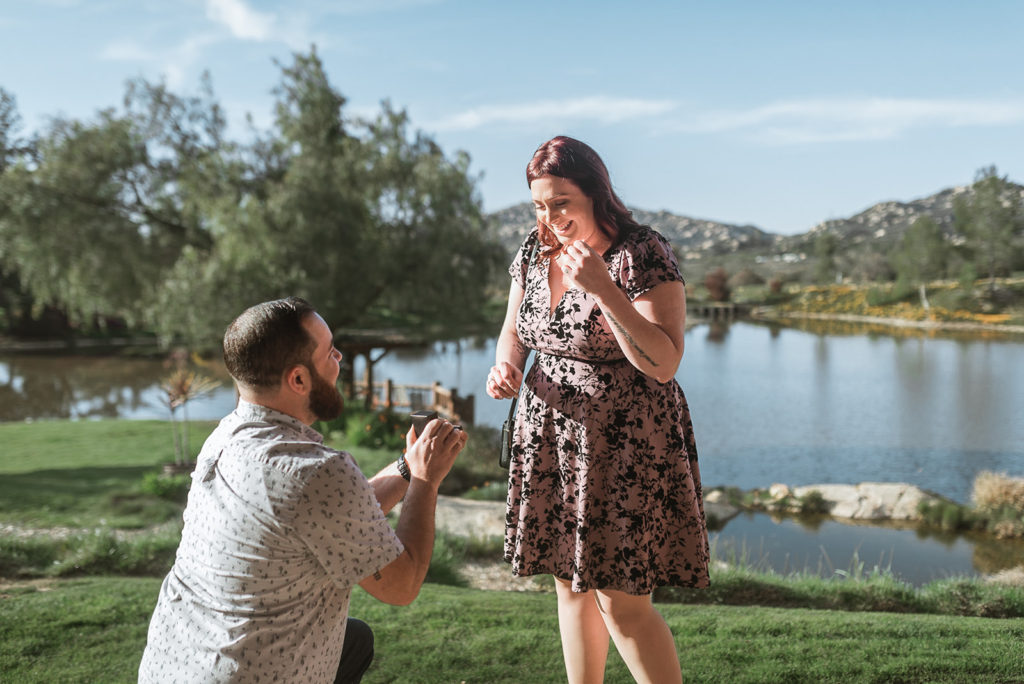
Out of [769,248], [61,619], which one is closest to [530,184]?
[61,619]

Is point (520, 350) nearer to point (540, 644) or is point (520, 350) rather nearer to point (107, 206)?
point (540, 644)

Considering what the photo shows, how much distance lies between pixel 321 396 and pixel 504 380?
2.27 feet

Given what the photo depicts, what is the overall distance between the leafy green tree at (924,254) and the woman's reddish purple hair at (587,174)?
1292 inches

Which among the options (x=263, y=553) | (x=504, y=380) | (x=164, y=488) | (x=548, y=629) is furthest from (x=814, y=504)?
(x=263, y=553)

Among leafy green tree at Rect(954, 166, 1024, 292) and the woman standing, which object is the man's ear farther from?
leafy green tree at Rect(954, 166, 1024, 292)

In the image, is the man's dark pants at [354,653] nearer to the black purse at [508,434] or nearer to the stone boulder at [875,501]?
the black purse at [508,434]

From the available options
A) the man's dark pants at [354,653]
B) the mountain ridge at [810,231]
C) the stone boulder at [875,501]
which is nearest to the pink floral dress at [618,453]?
the man's dark pants at [354,653]

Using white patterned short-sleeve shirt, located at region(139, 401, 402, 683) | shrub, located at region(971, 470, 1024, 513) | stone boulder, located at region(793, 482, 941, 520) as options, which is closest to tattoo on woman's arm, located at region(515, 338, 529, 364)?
white patterned short-sleeve shirt, located at region(139, 401, 402, 683)

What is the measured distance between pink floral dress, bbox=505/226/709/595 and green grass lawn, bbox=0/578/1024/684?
3.33 ft

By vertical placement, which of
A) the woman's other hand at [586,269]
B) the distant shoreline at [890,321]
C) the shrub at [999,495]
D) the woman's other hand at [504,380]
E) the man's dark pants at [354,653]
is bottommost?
the shrub at [999,495]

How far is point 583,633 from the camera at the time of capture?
6.56 feet

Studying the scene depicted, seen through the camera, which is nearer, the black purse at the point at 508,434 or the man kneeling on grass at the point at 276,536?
the man kneeling on grass at the point at 276,536

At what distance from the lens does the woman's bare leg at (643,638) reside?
188 centimetres

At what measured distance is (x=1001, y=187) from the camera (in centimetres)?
2811
